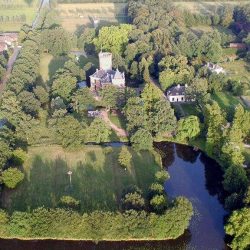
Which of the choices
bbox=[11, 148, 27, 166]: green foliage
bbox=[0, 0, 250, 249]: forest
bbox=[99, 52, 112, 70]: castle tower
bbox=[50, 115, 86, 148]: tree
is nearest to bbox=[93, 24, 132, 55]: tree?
bbox=[0, 0, 250, 249]: forest

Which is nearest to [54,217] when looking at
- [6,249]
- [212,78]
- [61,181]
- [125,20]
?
[6,249]

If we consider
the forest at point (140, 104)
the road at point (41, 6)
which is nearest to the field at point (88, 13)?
the road at point (41, 6)

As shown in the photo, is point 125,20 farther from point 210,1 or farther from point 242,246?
point 242,246

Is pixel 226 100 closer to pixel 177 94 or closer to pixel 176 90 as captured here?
pixel 177 94

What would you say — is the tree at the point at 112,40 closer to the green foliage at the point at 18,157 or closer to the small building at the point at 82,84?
the small building at the point at 82,84

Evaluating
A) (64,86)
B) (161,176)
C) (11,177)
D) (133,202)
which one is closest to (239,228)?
(133,202)

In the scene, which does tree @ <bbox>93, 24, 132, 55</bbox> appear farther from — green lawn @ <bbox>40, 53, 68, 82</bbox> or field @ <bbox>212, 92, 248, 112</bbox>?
field @ <bbox>212, 92, 248, 112</bbox>
